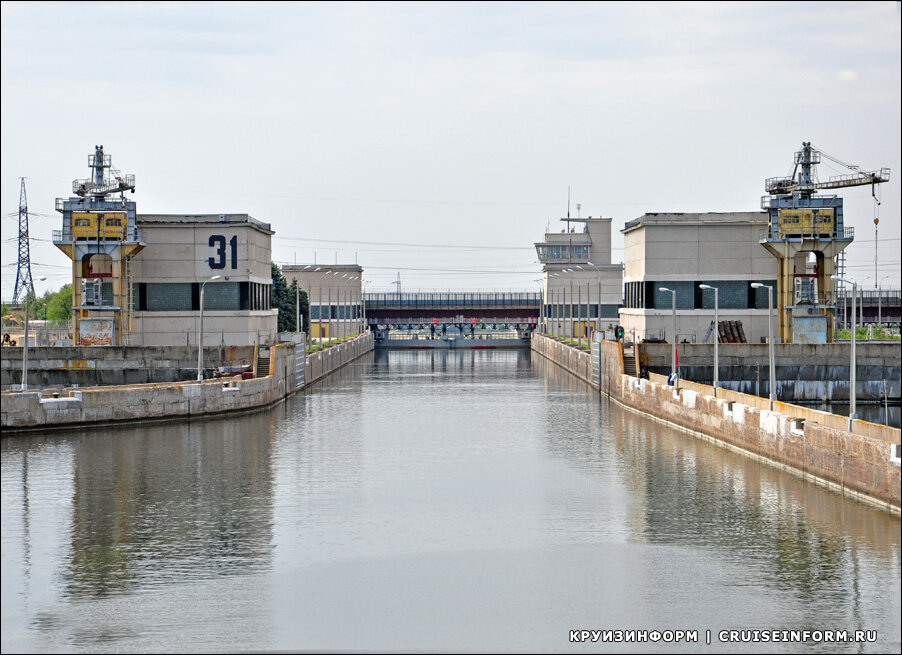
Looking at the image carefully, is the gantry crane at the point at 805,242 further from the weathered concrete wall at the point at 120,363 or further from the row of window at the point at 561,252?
the row of window at the point at 561,252

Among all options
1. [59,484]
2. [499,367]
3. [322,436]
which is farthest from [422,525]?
[499,367]

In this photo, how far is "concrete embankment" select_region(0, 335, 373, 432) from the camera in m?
58.0

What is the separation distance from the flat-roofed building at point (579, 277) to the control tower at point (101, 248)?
74997mm

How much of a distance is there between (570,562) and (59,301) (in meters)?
150

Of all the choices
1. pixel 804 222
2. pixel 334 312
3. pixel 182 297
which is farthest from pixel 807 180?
pixel 334 312

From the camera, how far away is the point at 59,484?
145 ft

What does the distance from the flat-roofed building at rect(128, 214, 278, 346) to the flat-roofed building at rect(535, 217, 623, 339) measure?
70.0 metres

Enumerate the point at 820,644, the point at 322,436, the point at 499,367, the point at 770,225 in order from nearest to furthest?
the point at 820,644, the point at 322,436, the point at 770,225, the point at 499,367

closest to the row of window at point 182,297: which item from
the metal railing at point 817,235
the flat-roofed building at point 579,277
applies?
the metal railing at point 817,235

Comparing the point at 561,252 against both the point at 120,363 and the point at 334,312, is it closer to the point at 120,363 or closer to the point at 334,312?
the point at 334,312

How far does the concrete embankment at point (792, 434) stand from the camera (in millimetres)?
39625

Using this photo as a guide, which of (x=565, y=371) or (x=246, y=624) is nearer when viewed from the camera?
(x=246, y=624)

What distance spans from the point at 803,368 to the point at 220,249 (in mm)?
42665

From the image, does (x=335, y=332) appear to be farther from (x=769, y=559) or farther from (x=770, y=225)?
(x=769, y=559)
